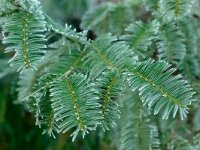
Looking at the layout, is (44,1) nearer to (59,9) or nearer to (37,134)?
(59,9)

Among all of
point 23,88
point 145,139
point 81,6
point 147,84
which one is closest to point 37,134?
point 23,88

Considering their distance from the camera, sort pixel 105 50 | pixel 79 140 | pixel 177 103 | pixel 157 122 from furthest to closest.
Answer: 1. pixel 79 140
2. pixel 157 122
3. pixel 105 50
4. pixel 177 103

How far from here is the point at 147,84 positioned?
46cm

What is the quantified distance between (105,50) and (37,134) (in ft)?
2.02

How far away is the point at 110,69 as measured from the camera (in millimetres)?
521

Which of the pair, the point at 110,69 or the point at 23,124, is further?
the point at 23,124

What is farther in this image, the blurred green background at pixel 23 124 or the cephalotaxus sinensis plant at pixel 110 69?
the blurred green background at pixel 23 124

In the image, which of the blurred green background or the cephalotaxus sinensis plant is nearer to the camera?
the cephalotaxus sinensis plant

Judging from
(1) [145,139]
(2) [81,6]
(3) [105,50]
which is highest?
(2) [81,6]

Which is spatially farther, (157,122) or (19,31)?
(157,122)

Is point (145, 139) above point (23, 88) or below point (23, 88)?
below

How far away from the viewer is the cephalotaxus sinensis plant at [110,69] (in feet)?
1.52

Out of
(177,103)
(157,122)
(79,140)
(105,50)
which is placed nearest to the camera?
(177,103)

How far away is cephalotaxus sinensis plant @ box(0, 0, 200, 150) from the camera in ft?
1.52
